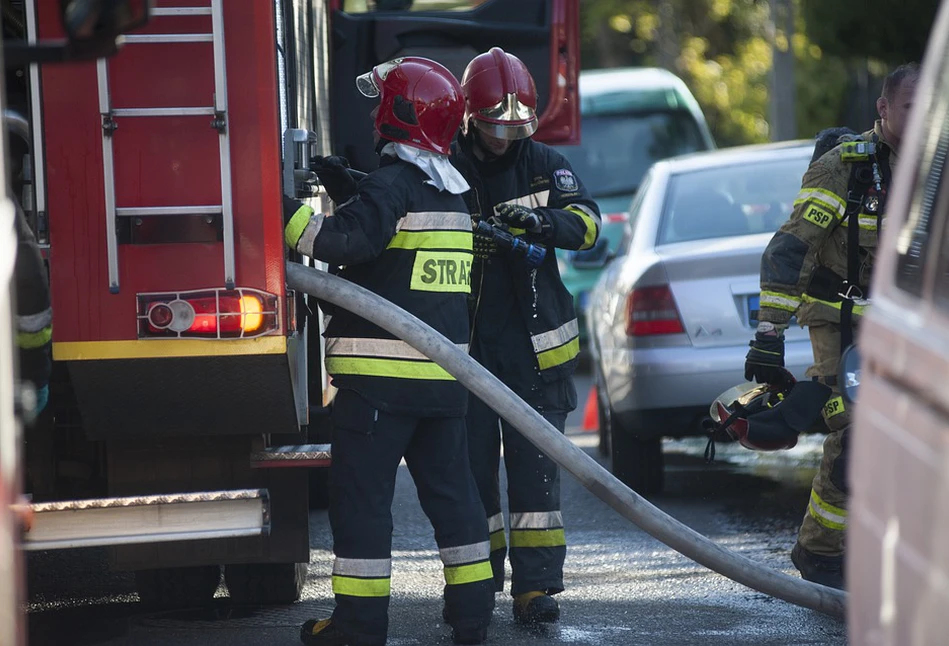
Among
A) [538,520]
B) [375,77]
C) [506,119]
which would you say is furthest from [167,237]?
[538,520]

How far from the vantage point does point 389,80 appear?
504 centimetres

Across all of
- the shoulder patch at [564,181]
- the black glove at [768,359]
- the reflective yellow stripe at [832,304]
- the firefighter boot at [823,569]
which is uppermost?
the shoulder patch at [564,181]

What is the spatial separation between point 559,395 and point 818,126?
1868 centimetres

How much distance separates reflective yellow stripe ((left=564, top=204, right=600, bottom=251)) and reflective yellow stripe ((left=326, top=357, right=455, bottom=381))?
989 millimetres

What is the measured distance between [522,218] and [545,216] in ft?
0.42

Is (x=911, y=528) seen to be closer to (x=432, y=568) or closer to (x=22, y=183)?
(x=22, y=183)

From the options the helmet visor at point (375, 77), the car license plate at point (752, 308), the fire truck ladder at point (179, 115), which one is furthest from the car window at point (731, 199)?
the fire truck ladder at point (179, 115)

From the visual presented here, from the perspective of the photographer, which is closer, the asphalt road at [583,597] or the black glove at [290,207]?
the black glove at [290,207]

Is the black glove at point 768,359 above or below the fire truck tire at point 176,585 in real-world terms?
above

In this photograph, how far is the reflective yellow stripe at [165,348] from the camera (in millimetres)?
4324

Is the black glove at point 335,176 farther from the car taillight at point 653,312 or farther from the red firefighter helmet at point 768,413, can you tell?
the car taillight at point 653,312

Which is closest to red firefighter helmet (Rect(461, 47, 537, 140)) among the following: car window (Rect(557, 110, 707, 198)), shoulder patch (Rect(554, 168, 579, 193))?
shoulder patch (Rect(554, 168, 579, 193))


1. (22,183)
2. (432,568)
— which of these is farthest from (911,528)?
(432,568)

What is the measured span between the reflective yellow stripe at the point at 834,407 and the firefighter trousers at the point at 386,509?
1.29 meters
